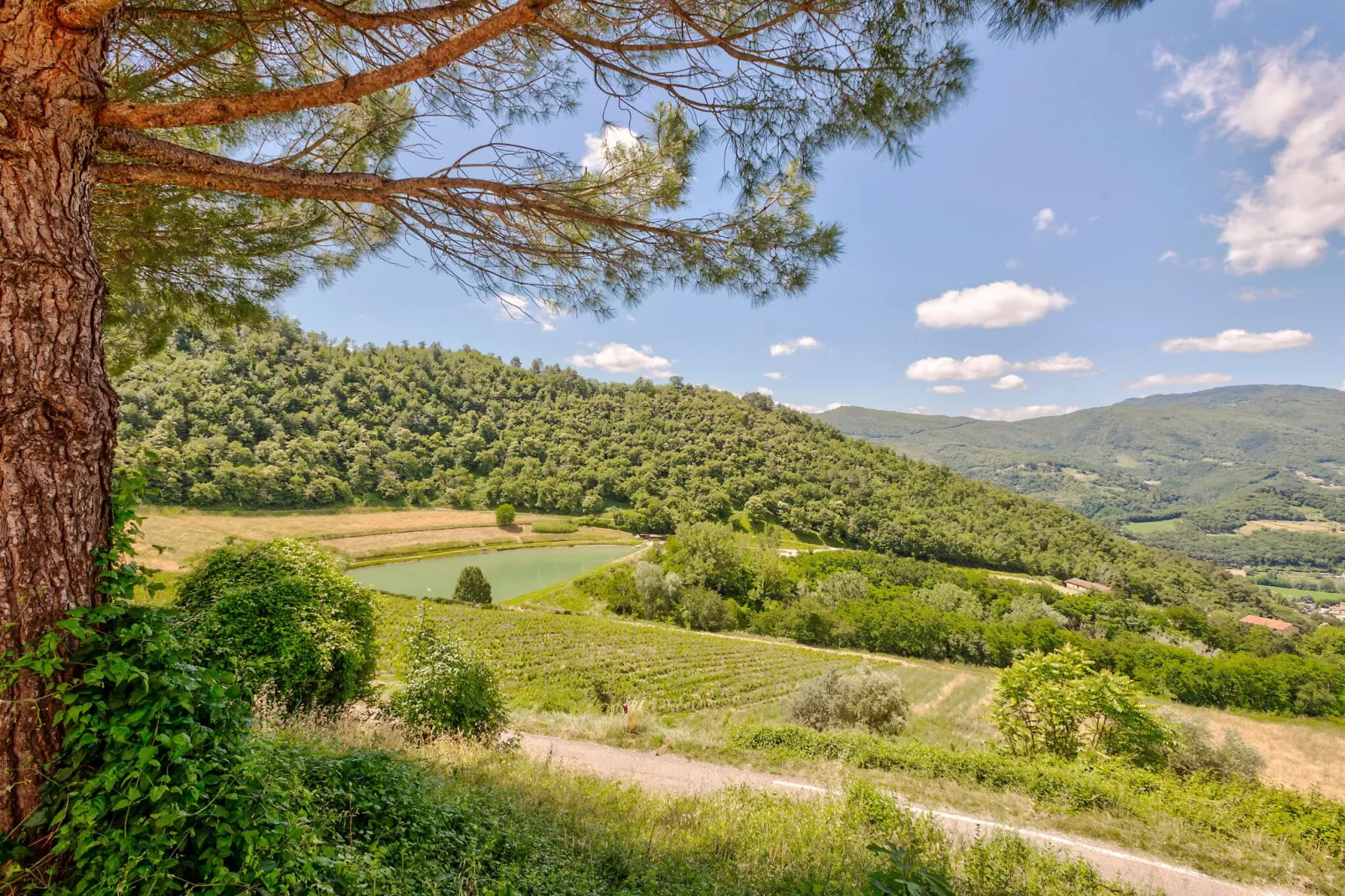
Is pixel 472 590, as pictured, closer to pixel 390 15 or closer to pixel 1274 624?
pixel 390 15

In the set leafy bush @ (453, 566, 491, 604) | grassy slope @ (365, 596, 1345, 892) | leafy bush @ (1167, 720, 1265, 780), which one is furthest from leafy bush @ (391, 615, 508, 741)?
leafy bush @ (453, 566, 491, 604)

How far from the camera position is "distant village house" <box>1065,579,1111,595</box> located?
178ft

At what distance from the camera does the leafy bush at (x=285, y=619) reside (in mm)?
5469

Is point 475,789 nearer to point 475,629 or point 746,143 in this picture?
point 746,143

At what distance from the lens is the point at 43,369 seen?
5.78ft

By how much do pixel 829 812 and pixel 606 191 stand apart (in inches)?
272

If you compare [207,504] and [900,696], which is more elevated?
[207,504]

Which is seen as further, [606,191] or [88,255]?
[606,191]

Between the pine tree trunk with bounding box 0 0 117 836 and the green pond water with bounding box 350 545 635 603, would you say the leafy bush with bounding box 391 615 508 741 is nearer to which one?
the pine tree trunk with bounding box 0 0 117 836

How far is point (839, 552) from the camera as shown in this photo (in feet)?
194

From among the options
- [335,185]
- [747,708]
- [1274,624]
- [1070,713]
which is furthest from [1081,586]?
[335,185]

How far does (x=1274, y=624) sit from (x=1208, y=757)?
5586 centimetres

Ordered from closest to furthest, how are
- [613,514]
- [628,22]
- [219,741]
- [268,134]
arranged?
1. [219,741]
2. [628,22]
3. [268,134]
4. [613,514]

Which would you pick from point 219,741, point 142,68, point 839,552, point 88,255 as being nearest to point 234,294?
point 142,68
